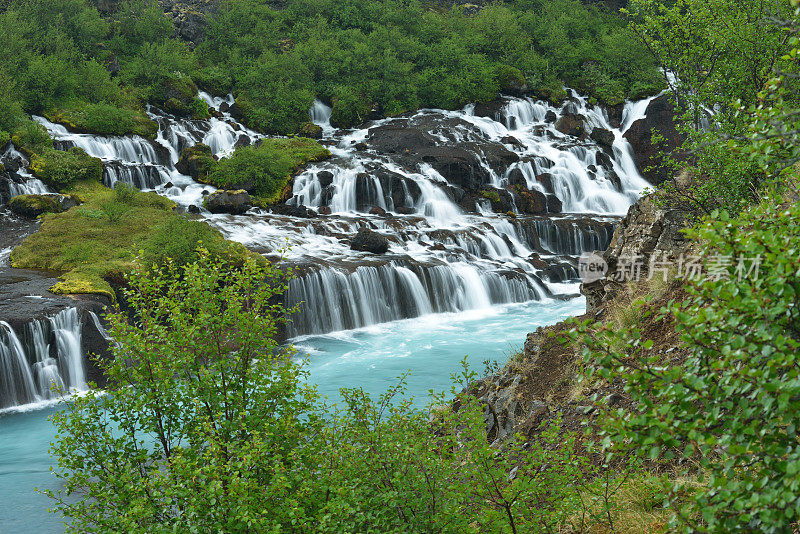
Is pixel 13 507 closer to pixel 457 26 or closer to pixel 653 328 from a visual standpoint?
pixel 653 328

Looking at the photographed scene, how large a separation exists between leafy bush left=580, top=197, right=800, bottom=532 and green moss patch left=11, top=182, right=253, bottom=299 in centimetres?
1701

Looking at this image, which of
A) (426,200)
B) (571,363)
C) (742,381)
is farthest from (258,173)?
(742,381)

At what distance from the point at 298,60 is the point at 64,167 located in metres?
21.9

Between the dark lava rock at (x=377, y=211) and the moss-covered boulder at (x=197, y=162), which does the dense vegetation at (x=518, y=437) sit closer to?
the dark lava rock at (x=377, y=211)

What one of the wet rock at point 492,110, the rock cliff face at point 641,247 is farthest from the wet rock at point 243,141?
the rock cliff face at point 641,247

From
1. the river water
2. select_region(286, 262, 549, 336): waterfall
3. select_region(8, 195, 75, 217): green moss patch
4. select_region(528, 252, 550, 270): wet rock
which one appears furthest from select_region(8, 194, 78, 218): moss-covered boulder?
select_region(528, 252, 550, 270): wet rock

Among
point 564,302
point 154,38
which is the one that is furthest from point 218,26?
point 564,302

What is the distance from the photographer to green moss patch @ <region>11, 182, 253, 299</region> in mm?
19891

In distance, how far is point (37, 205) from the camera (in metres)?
26.9

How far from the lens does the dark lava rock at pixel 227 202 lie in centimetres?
3034

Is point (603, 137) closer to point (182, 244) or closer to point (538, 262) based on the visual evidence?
point (538, 262)

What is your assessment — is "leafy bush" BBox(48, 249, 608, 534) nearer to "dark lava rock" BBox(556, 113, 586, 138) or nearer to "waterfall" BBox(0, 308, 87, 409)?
"waterfall" BBox(0, 308, 87, 409)

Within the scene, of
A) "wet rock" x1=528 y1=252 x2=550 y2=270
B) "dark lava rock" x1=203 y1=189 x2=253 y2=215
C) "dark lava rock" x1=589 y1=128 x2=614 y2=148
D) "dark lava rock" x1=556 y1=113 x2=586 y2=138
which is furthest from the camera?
"dark lava rock" x1=556 y1=113 x2=586 y2=138

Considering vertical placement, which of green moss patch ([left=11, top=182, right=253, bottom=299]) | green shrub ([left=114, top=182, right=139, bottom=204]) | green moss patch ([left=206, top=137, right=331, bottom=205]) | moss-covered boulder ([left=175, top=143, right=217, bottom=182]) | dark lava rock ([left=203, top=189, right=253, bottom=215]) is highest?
moss-covered boulder ([left=175, top=143, right=217, bottom=182])
